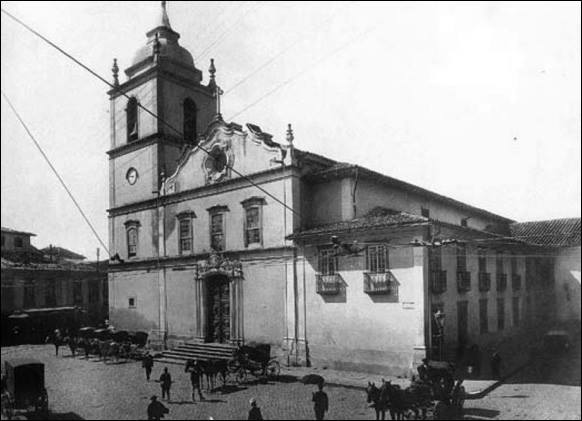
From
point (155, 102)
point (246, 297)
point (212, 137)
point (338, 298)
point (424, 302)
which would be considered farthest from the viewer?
point (155, 102)

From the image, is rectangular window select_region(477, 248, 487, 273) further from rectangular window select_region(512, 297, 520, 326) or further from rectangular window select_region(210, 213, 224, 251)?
rectangular window select_region(210, 213, 224, 251)

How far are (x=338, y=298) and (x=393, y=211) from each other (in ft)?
20.2

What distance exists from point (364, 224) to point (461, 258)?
226 inches

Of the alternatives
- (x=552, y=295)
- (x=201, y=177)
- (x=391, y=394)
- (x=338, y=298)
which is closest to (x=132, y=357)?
(x=201, y=177)

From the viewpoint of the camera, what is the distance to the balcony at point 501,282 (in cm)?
2676

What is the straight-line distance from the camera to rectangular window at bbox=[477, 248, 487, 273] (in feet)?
80.1

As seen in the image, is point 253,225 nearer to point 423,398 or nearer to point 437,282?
point 437,282

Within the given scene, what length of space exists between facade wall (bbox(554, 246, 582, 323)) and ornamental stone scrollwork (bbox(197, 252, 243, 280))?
23098mm

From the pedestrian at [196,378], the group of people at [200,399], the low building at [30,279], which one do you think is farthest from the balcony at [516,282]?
the low building at [30,279]

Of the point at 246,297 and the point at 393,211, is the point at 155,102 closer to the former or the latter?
the point at 246,297

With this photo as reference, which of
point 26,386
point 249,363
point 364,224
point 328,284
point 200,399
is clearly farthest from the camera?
point 328,284

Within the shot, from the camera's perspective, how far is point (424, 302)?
18.0 m

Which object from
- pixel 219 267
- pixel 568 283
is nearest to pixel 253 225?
pixel 219 267

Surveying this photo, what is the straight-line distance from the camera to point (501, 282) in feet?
88.3
